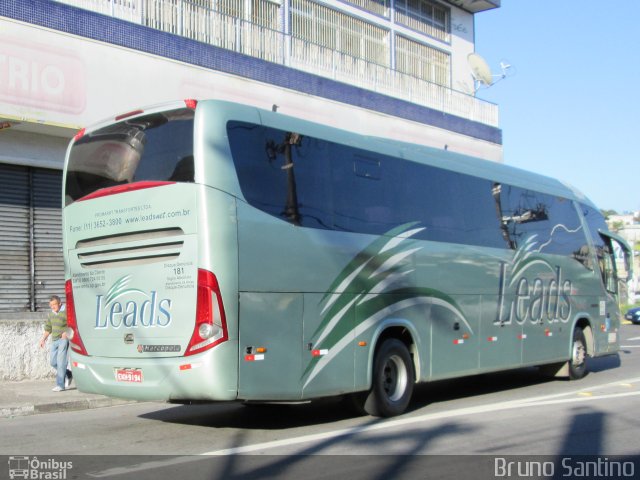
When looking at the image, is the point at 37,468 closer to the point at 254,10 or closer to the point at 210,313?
the point at 210,313

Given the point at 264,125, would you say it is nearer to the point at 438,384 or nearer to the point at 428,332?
the point at 428,332

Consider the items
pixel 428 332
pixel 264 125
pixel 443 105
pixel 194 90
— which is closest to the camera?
pixel 264 125

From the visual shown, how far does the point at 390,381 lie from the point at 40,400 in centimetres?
580

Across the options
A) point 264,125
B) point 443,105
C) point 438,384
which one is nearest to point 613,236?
point 438,384

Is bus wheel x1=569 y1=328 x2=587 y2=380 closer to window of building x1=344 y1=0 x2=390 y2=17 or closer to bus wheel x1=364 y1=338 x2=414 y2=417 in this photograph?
bus wheel x1=364 y1=338 x2=414 y2=417

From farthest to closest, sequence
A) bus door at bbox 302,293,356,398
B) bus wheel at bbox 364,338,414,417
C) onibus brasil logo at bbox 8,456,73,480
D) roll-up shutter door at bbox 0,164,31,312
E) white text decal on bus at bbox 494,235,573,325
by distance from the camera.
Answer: roll-up shutter door at bbox 0,164,31,312
white text decal on bus at bbox 494,235,573,325
bus wheel at bbox 364,338,414,417
bus door at bbox 302,293,356,398
onibus brasil logo at bbox 8,456,73,480

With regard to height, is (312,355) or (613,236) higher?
(613,236)

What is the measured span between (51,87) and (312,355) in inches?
330

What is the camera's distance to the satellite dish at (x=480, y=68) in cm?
2650

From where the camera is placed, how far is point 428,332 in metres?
11.3

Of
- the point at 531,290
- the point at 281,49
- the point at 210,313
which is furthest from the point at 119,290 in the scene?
the point at 281,49

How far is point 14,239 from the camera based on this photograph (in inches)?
594

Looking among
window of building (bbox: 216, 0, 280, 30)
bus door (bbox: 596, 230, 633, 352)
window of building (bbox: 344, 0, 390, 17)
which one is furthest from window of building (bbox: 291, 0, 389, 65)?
bus door (bbox: 596, 230, 633, 352)

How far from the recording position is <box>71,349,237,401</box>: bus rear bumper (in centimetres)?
823
